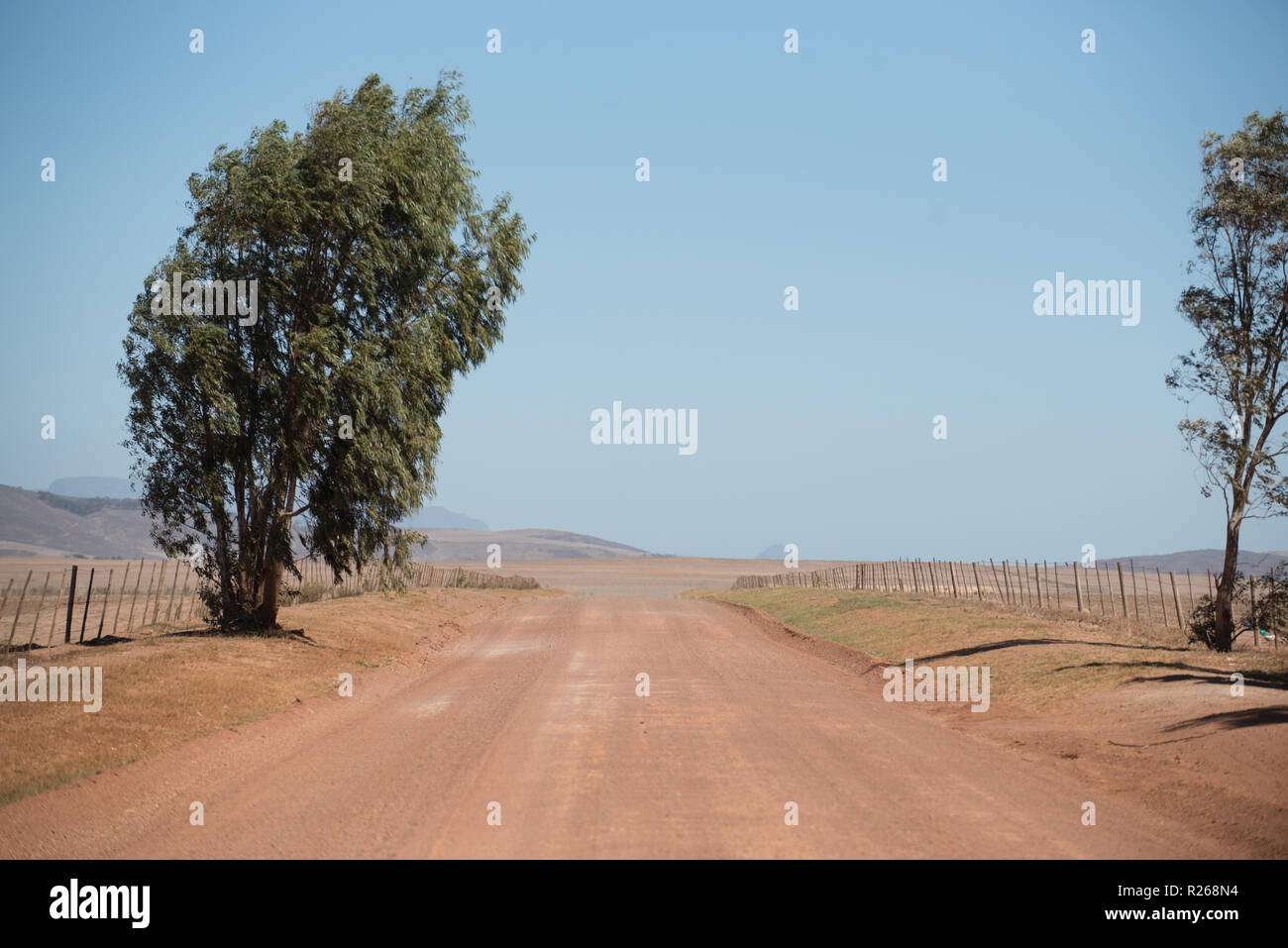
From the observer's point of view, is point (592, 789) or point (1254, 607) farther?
point (1254, 607)

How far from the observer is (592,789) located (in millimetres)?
9086

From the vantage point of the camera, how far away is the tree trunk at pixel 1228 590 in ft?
66.2

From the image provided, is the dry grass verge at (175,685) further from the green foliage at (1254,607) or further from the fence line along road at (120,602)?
the green foliage at (1254,607)

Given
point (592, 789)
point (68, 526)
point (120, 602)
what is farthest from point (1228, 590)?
point (68, 526)

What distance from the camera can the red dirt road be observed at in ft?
24.1

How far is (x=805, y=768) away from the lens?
10.1m

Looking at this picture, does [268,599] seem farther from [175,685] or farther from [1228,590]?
[1228,590]

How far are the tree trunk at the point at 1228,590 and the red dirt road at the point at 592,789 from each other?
9.14 meters

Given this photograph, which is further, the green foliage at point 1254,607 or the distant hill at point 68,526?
the distant hill at point 68,526

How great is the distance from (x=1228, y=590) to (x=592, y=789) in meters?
17.1

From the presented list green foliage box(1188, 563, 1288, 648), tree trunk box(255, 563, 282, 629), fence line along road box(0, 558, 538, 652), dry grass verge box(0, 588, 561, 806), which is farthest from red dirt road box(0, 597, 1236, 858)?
green foliage box(1188, 563, 1288, 648)

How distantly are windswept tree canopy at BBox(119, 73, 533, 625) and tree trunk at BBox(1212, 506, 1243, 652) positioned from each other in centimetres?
1766

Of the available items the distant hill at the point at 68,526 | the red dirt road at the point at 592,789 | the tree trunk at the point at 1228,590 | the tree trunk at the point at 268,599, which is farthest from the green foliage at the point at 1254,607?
the distant hill at the point at 68,526
